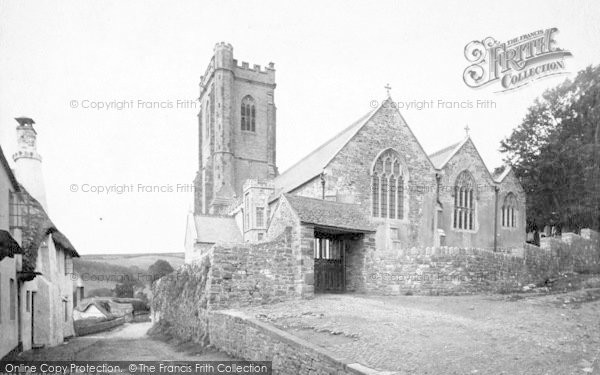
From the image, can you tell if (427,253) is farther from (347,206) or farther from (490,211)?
(490,211)

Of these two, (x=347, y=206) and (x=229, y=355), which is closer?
(x=229, y=355)

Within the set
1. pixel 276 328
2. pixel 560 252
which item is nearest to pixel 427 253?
pixel 276 328

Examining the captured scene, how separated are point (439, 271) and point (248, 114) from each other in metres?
44.6

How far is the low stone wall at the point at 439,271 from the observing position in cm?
1647

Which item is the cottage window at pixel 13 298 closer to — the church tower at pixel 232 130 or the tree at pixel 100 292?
the church tower at pixel 232 130

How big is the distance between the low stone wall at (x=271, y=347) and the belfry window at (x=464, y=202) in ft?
71.9

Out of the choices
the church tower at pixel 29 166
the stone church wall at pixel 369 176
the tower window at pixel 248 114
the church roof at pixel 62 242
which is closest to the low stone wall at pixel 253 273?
the church tower at pixel 29 166

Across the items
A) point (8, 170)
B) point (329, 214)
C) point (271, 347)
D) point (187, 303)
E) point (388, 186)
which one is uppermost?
point (8, 170)

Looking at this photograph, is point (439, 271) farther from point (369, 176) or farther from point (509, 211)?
point (509, 211)

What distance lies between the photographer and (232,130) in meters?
55.6

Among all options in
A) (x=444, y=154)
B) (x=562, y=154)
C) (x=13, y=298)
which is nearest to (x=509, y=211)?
(x=444, y=154)

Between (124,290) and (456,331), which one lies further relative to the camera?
(124,290)

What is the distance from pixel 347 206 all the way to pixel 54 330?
1309cm

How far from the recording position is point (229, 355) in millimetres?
13164
